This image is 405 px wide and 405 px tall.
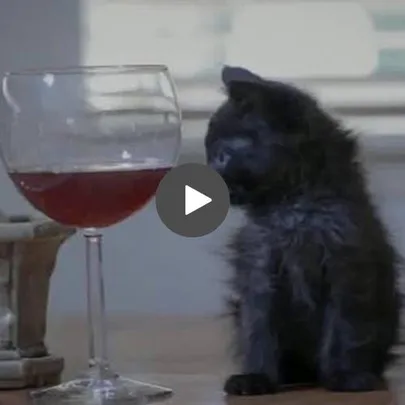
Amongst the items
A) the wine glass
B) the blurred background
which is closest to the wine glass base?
the wine glass

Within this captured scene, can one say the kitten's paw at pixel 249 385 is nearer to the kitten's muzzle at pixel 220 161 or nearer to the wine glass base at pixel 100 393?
the wine glass base at pixel 100 393

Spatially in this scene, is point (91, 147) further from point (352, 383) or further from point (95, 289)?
point (352, 383)

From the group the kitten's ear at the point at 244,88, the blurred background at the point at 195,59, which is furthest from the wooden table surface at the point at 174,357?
the blurred background at the point at 195,59

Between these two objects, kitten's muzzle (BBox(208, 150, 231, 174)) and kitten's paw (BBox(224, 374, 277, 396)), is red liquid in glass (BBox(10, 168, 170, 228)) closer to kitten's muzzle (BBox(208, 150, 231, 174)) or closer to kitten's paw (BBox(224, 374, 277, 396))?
kitten's muzzle (BBox(208, 150, 231, 174))

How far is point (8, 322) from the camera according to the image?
997mm

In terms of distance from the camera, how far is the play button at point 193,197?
0.93 m

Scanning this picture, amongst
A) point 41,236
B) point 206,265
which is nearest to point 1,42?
point 206,265

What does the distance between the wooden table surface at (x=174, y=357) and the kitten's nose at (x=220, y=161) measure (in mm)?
171

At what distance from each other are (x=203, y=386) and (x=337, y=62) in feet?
3.18

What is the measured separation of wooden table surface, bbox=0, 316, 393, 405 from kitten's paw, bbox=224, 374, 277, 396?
10 millimetres

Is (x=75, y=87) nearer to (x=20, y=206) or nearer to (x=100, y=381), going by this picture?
(x=100, y=381)

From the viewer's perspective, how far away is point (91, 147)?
0.92 meters

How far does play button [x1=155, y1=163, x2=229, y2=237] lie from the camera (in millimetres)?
928

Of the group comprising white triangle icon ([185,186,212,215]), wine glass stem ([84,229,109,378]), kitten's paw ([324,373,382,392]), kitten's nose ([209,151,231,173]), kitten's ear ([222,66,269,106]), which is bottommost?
kitten's paw ([324,373,382,392])
